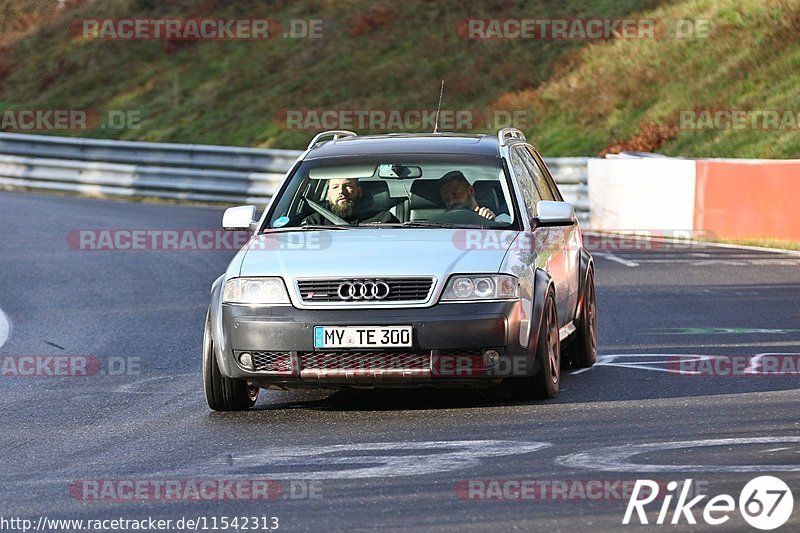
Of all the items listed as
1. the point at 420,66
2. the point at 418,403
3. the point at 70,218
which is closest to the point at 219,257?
the point at 70,218

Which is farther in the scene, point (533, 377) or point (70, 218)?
point (70, 218)

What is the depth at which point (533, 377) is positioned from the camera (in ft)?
30.6

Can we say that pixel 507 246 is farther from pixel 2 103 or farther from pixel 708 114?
pixel 2 103

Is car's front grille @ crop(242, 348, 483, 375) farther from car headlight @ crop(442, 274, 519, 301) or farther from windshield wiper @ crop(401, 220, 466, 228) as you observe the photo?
windshield wiper @ crop(401, 220, 466, 228)

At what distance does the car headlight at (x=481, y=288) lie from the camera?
29.2 ft

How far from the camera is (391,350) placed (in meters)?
8.80

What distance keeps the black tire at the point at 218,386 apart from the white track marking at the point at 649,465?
8.14 feet

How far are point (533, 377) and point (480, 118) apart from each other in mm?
27228
